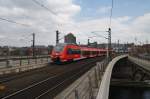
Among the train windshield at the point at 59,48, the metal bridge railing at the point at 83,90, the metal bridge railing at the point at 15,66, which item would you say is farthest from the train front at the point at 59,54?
the metal bridge railing at the point at 83,90

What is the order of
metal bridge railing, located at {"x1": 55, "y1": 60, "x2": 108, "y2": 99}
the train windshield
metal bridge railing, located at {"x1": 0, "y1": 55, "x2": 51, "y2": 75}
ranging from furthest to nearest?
the train windshield, metal bridge railing, located at {"x1": 0, "y1": 55, "x2": 51, "y2": 75}, metal bridge railing, located at {"x1": 55, "y1": 60, "x2": 108, "y2": 99}

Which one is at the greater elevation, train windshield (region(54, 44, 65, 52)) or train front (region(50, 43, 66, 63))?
train windshield (region(54, 44, 65, 52))

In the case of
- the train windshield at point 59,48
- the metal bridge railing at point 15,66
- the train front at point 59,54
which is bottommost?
the metal bridge railing at point 15,66

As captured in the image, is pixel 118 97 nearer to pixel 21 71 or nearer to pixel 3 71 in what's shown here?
pixel 21 71

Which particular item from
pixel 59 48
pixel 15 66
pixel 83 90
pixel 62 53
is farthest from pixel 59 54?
pixel 83 90

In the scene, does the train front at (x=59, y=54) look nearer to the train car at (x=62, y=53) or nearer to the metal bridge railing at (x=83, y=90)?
the train car at (x=62, y=53)

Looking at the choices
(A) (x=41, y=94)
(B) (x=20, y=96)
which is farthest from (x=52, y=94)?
(B) (x=20, y=96)

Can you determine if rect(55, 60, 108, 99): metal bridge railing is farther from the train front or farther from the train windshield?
A: the train windshield

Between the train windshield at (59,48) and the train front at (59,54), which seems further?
the train windshield at (59,48)

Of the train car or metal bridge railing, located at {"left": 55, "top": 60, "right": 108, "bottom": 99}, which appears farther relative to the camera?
the train car

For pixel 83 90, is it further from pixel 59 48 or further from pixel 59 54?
pixel 59 48

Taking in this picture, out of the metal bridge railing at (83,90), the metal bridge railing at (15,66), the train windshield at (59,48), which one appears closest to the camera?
the metal bridge railing at (83,90)

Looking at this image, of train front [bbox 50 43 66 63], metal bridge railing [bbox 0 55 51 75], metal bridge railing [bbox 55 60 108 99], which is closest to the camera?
metal bridge railing [bbox 55 60 108 99]

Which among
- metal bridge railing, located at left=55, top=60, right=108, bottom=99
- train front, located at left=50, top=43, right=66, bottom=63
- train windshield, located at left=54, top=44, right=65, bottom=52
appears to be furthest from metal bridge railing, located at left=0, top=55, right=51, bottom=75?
metal bridge railing, located at left=55, top=60, right=108, bottom=99
